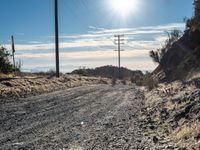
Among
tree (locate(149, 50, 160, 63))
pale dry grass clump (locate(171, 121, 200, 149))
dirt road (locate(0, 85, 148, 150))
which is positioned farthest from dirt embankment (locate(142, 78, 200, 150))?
tree (locate(149, 50, 160, 63))

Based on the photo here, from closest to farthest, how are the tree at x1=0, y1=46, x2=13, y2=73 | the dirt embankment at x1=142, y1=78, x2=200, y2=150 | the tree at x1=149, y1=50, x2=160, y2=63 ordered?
the dirt embankment at x1=142, y1=78, x2=200, y2=150, the tree at x1=0, y1=46, x2=13, y2=73, the tree at x1=149, y1=50, x2=160, y2=63

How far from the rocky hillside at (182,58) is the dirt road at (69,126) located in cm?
2171

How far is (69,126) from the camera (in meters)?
14.9

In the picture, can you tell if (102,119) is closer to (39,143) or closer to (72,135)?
(72,135)

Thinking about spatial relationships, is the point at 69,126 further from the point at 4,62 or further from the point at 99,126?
the point at 4,62

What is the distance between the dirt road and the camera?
38.2 feet

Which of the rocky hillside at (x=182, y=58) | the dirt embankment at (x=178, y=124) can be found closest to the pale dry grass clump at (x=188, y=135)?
the dirt embankment at (x=178, y=124)

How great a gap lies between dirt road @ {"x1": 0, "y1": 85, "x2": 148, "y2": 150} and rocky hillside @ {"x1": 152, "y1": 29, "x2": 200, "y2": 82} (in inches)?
855

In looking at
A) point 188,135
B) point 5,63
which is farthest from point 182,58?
point 188,135

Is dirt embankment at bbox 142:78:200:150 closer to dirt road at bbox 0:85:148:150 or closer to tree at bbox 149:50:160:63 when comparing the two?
dirt road at bbox 0:85:148:150

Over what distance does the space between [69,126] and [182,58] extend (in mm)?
38822

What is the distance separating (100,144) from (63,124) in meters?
3.96

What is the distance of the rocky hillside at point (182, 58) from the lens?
43656 millimetres

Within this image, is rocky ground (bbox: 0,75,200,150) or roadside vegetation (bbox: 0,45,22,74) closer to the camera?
rocky ground (bbox: 0,75,200,150)
